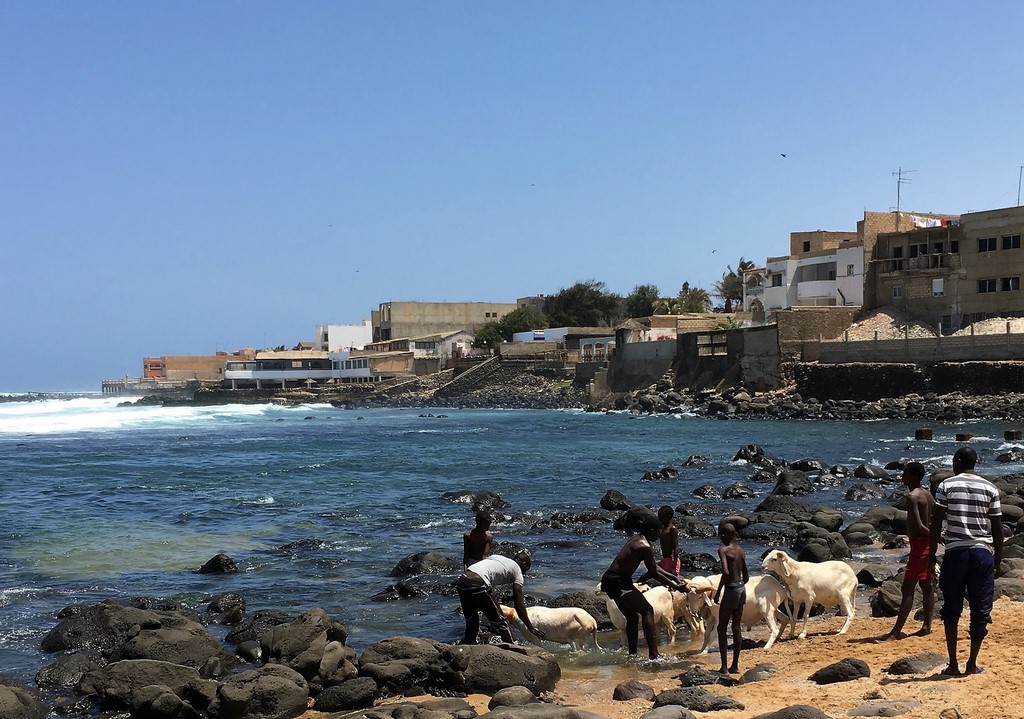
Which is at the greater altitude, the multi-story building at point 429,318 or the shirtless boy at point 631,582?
the multi-story building at point 429,318

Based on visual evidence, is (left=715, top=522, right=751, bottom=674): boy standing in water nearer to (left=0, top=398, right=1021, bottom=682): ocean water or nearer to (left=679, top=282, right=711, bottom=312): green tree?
(left=0, top=398, right=1021, bottom=682): ocean water

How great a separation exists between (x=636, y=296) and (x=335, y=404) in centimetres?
3584

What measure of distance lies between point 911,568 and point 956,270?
2160 inches

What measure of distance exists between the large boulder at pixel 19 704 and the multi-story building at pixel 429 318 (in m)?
102

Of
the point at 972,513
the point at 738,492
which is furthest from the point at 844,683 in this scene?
the point at 738,492

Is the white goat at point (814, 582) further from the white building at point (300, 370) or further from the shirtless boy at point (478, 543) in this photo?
the white building at point (300, 370)

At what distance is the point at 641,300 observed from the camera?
365 ft

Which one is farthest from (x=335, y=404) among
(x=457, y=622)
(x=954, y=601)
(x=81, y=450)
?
(x=954, y=601)

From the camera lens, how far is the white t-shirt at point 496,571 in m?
11.4

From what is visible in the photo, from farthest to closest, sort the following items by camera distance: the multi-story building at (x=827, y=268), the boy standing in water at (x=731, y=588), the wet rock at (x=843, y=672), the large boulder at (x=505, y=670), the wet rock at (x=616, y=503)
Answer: the multi-story building at (x=827, y=268)
the wet rock at (x=616, y=503)
the large boulder at (x=505, y=670)
the boy standing in water at (x=731, y=588)
the wet rock at (x=843, y=672)

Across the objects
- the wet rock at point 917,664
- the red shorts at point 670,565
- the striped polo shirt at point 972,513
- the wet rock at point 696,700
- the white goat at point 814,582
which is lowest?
the wet rock at point 696,700

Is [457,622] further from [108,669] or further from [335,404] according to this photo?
[335,404]

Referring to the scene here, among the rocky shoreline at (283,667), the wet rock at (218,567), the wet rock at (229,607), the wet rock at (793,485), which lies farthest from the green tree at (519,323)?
the wet rock at (229,607)

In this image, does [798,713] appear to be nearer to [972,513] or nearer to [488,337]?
[972,513]
